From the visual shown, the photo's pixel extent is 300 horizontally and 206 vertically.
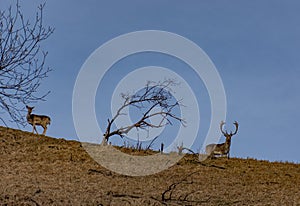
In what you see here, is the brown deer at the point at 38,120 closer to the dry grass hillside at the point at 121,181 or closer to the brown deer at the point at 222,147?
the dry grass hillside at the point at 121,181

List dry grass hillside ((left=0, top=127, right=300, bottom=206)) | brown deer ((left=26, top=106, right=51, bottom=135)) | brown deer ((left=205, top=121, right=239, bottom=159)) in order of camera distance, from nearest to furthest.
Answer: dry grass hillside ((left=0, top=127, right=300, bottom=206)) → brown deer ((left=205, top=121, right=239, bottom=159)) → brown deer ((left=26, top=106, right=51, bottom=135))

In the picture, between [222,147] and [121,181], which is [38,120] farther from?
[121,181]

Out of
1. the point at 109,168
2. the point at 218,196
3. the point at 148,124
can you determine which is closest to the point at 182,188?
the point at 218,196

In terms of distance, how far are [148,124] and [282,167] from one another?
597 centimetres

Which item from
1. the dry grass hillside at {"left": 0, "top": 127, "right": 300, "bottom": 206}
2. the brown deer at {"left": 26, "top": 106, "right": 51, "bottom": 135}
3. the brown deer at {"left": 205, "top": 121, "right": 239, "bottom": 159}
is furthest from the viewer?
the brown deer at {"left": 26, "top": 106, "right": 51, "bottom": 135}

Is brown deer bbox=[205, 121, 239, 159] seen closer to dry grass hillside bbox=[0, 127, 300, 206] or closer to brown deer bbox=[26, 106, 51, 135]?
dry grass hillside bbox=[0, 127, 300, 206]

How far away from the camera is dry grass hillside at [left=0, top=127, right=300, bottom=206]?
1268cm

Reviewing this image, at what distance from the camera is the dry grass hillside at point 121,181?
12.7 meters

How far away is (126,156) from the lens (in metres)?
21.2

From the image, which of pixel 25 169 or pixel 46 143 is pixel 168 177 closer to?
pixel 25 169

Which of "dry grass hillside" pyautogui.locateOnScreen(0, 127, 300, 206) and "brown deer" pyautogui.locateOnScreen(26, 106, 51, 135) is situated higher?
"brown deer" pyautogui.locateOnScreen(26, 106, 51, 135)

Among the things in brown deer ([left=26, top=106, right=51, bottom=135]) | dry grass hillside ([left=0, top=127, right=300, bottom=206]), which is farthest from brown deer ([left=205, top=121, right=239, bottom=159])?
brown deer ([left=26, top=106, right=51, bottom=135])

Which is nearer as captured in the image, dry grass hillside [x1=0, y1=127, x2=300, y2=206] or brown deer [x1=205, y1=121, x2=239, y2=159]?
dry grass hillside [x1=0, y1=127, x2=300, y2=206]

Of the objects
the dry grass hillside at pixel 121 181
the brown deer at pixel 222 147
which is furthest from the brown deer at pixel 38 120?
the brown deer at pixel 222 147
